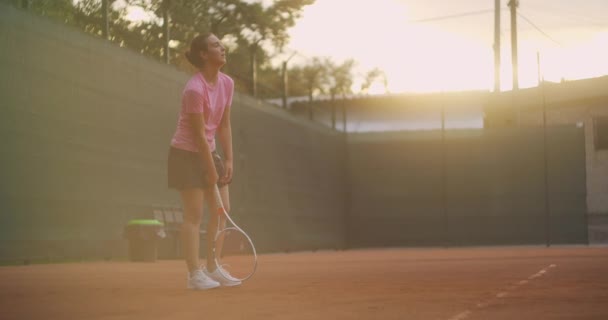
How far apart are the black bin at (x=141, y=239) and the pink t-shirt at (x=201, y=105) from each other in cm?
726

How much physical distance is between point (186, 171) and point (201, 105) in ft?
1.39

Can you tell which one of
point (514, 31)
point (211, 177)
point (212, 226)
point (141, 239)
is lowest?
point (141, 239)

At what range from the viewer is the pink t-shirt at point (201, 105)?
6.58 m

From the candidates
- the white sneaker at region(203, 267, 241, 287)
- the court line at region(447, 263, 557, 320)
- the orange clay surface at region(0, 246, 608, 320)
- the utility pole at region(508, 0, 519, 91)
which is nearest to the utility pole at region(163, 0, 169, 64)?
the orange clay surface at region(0, 246, 608, 320)

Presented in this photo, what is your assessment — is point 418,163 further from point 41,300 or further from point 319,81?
point 319,81

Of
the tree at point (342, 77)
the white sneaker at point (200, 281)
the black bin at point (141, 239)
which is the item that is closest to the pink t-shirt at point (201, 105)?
the white sneaker at point (200, 281)

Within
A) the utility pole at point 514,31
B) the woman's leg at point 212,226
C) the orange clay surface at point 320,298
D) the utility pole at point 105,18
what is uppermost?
the utility pole at point 514,31

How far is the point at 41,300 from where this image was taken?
601cm

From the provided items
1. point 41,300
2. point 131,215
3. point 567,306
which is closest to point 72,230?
point 131,215

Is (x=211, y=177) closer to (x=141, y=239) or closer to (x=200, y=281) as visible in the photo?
(x=200, y=281)

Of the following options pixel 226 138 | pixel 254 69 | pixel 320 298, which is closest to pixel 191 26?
pixel 254 69

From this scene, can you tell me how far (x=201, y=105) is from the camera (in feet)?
21.6

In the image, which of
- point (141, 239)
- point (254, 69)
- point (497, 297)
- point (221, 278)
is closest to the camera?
point (497, 297)

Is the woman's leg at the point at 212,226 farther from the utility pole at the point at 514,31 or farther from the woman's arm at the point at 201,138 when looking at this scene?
the utility pole at the point at 514,31
